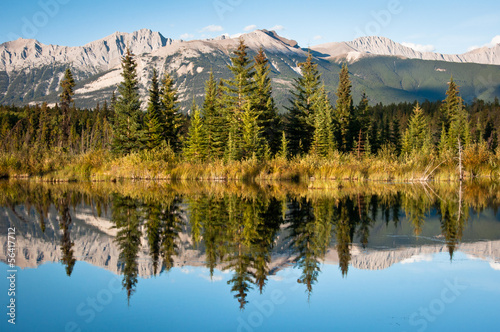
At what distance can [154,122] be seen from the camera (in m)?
54.9

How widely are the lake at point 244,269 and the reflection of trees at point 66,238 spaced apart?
2.5 inches

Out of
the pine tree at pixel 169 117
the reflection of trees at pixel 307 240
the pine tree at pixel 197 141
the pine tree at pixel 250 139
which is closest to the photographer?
the reflection of trees at pixel 307 240

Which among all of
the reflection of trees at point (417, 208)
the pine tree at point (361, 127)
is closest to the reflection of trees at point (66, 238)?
the reflection of trees at point (417, 208)

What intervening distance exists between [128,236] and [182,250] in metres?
2.55

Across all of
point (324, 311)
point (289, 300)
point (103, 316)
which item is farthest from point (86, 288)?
point (324, 311)

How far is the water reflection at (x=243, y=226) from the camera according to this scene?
1035 cm

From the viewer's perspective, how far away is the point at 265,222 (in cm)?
1554

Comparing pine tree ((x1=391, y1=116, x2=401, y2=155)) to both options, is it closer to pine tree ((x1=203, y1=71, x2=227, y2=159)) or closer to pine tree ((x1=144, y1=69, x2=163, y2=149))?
pine tree ((x1=203, y1=71, x2=227, y2=159))

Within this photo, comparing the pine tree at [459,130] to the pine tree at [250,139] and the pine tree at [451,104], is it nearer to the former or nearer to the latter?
the pine tree at [451,104]

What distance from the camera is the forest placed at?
4050cm

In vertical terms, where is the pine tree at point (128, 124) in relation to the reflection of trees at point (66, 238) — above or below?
above

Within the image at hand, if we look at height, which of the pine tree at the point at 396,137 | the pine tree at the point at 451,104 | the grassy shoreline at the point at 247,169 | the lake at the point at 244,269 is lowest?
the lake at the point at 244,269

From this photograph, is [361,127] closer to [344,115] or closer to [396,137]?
[344,115]

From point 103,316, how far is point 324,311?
3793 millimetres
